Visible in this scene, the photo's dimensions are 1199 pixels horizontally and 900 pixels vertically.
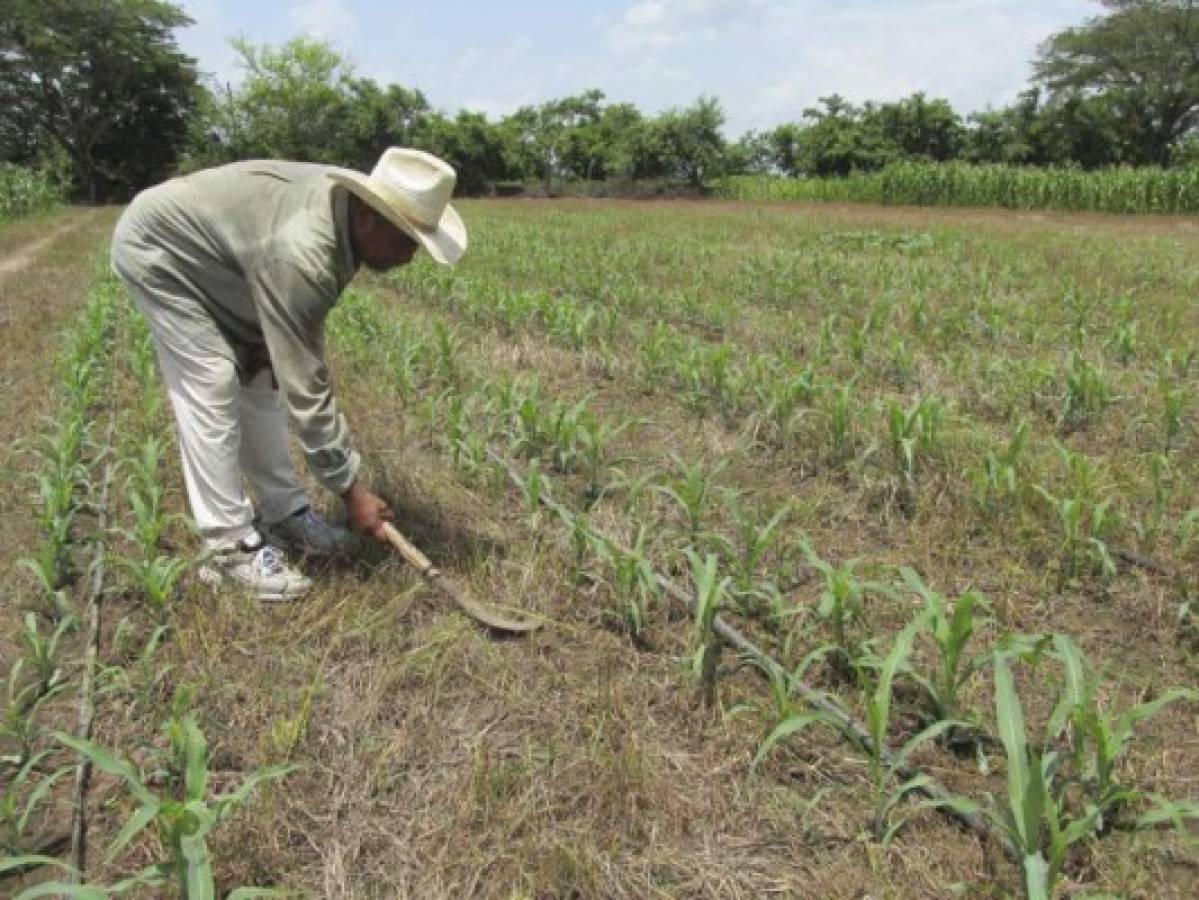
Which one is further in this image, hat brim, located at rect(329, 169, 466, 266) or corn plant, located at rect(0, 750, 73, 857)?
hat brim, located at rect(329, 169, 466, 266)

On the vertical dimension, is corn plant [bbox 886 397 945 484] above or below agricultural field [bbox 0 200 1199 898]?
above

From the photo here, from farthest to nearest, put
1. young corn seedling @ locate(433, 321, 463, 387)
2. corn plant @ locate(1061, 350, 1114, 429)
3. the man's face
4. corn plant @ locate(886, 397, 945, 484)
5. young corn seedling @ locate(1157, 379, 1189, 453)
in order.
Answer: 1. young corn seedling @ locate(433, 321, 463, 387)
2. corn plant @ locate(1061, 350, 1114, 429)
3. young corn seedling @ locate(1157, 379, 1189, 453)
4. corn plant @ locate(886, 397, 945, 484)
5. the man's face

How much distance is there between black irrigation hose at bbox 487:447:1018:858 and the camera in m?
1.96

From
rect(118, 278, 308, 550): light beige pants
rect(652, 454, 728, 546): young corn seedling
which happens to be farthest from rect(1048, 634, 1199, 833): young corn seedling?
rect(118, 278, 308, 550): light beige pants

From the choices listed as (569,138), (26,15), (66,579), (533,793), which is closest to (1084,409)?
(533,793)

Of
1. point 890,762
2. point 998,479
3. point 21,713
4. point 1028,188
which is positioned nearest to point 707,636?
point 890,762

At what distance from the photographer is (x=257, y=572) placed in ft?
9.71

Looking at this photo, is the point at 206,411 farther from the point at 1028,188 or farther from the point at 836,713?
the point at 1028,188

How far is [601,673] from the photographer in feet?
8.42

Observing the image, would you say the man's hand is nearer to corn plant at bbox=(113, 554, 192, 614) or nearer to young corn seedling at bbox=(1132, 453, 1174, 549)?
corn plant at bbox=(113, 554, 192, 614)

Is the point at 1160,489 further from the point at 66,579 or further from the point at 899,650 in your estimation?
the point at 66,579

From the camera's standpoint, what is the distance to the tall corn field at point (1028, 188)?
21328mm

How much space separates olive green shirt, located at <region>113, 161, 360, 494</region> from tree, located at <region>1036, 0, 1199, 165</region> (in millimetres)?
39082

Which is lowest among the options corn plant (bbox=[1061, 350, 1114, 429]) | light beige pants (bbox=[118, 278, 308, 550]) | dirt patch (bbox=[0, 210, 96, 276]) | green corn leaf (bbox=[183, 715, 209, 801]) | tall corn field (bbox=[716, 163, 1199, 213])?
green corn leaf (bbox=[183, 715, 209, 801])
